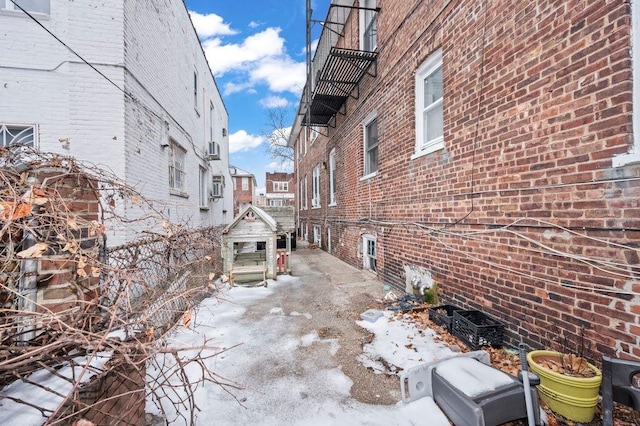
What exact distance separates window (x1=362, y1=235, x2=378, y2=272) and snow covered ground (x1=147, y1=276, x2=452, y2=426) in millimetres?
3076

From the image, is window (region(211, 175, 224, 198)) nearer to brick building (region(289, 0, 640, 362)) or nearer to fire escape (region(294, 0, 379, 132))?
fire escape (region(294, 0, 379, 132))

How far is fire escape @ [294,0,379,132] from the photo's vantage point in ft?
22.4

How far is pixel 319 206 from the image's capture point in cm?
1327

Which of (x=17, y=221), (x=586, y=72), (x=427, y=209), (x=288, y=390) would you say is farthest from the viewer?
(x=427, y=209)

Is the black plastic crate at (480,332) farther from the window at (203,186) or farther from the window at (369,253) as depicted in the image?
the window at (203,186)

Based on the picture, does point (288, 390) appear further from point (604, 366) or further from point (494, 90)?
point (494, 90)

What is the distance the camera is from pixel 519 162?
124 inches

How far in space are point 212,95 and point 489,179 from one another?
12.6 metres

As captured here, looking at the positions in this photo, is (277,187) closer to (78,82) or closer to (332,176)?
(332,176)

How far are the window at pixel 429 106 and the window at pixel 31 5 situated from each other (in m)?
6.60

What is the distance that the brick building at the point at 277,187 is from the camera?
39375mm

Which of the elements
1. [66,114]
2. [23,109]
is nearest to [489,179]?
[66,114]

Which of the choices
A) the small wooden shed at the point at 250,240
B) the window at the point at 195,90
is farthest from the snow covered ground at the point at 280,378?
the window at the point at 195,90

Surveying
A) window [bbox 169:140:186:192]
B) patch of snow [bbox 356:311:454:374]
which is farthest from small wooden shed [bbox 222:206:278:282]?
patch of snow [bbox 356:311:454:374]
